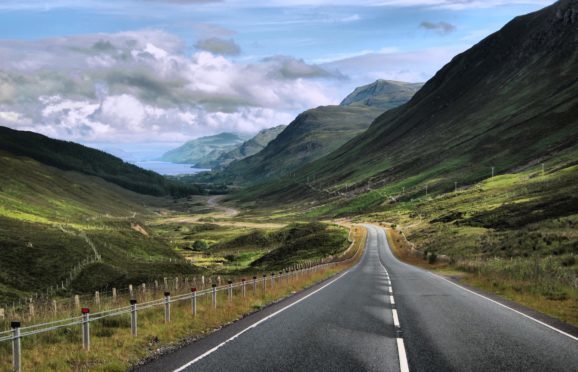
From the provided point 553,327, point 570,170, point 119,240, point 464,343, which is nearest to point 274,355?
point 464,343

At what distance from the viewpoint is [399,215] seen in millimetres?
164500

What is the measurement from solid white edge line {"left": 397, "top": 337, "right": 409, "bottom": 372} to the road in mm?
22

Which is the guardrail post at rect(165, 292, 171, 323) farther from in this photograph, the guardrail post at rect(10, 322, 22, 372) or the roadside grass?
Result: the roadside grass

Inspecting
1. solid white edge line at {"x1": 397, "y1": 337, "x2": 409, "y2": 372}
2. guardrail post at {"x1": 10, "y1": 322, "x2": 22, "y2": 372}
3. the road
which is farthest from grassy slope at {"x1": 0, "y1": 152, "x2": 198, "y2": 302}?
solid white edge line at {"x1": 397, "y1": 337, "x2": 409, "y2": 372}

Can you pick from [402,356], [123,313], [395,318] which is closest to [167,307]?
[123,313]

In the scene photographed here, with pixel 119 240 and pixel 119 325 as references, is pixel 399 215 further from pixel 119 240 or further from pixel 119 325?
pixel 119 325

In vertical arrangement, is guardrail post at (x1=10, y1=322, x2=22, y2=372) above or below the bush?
above

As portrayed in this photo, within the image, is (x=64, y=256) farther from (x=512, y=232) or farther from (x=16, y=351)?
(x=16, y=351)

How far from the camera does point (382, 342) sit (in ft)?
48.1

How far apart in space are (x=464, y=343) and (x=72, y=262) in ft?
227

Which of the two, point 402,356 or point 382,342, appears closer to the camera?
point 402,356

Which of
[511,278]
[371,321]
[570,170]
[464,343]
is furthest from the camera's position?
[570,170]

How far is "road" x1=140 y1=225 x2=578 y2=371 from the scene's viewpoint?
12133mm

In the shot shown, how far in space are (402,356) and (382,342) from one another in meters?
1.78
